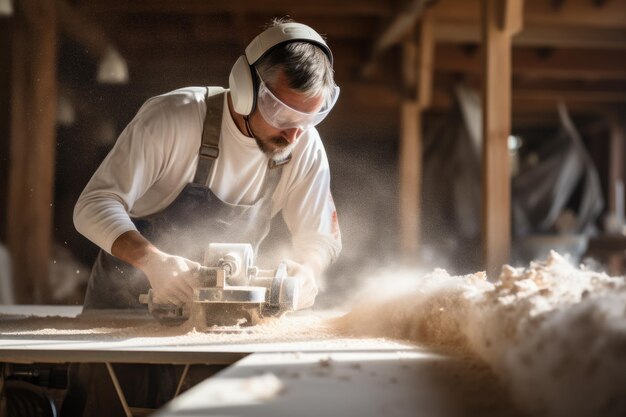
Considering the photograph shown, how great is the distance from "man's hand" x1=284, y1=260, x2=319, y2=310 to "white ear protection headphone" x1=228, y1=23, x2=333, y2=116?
664mm

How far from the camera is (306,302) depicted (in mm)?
2939

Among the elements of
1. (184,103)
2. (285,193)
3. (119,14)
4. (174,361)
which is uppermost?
(119,14)

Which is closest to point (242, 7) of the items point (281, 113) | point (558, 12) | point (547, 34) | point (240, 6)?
point (240, 6)

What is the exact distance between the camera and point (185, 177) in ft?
10.0

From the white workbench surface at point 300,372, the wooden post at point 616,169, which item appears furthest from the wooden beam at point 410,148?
the wooden post at point 616,169

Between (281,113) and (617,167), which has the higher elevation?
(617,167)

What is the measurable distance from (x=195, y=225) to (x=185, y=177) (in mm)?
212

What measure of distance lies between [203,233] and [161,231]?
18 centimetres

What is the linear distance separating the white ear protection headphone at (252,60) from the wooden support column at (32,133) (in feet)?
5.52

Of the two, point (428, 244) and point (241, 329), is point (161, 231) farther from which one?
point (428, 244)

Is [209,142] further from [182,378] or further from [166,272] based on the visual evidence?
[182,378]

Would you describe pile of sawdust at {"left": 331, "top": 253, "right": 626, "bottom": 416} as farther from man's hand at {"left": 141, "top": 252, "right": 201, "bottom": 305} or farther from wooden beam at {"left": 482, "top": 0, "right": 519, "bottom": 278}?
wooden beam at {"left": 482, "top": 0, "right": 519, "bottom": 278}

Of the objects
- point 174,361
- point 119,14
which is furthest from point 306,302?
point 119,14

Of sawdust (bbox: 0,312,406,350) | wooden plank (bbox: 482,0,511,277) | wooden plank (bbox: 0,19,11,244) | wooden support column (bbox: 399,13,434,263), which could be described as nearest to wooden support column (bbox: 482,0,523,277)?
wooden plank (bbox: 482,0,511,277)
